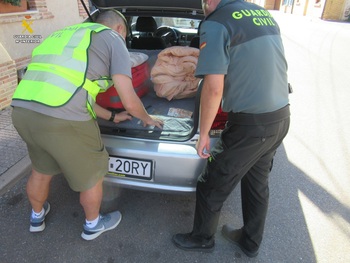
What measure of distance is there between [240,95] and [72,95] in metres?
0.92

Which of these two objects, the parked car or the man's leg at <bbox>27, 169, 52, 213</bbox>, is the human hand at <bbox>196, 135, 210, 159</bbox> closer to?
the parked car

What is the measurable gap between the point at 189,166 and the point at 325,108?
12.0ft

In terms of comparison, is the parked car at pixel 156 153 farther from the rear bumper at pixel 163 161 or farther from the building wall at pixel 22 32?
the building wall at pixel 22 32

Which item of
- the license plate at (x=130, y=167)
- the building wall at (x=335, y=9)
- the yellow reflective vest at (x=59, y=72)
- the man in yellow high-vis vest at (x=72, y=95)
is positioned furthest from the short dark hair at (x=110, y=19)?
the building wall at (x=335, y=9)

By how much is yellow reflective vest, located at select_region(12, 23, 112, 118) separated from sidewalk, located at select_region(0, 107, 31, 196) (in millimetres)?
1396

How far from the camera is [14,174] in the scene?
2.67 meters

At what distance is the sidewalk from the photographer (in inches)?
103

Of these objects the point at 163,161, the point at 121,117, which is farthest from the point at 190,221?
the point at 121,117

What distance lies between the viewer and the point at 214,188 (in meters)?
1.71

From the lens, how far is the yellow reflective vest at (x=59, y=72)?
1.50 m

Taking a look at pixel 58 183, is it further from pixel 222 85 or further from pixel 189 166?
pixel 222 85

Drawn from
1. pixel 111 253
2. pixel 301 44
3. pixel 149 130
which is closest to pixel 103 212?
pixel 111 253

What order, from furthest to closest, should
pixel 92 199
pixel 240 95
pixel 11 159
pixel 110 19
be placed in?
pixel 11 159 < pixel 92 199 < pixel 110 19 < pixel 240 95

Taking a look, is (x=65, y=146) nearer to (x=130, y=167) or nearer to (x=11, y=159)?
(x=130, y=167)
